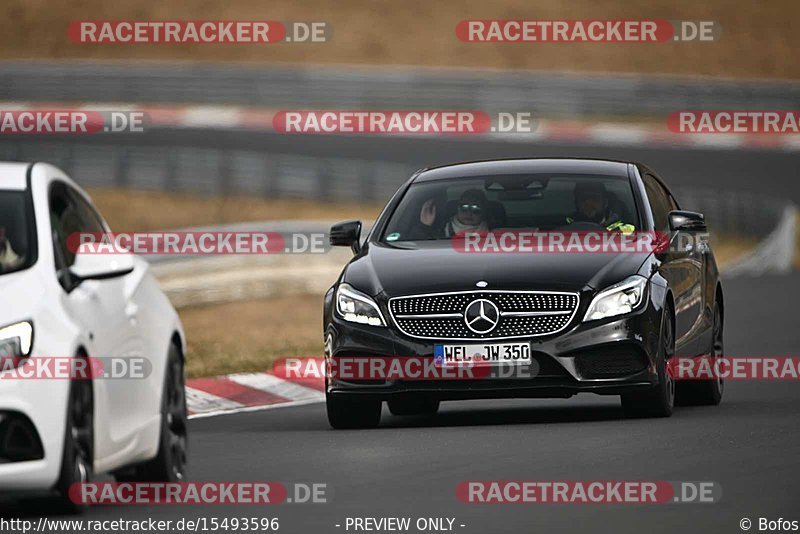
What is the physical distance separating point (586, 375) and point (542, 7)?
5207 cm

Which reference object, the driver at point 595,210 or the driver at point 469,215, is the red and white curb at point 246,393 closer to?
the driver at point 469,215

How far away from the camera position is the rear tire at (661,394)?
1254cm

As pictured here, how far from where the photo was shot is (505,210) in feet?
44.4

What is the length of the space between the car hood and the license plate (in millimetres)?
349

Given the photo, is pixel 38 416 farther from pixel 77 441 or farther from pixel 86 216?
pixel 86 216

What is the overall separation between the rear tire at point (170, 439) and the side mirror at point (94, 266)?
0.96 m

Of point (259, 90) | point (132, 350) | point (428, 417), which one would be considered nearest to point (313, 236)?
point (428, 417)

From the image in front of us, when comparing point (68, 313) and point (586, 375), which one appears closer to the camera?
A: point (68, 313)

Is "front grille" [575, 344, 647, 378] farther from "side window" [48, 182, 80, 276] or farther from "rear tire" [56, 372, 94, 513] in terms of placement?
"rear tire" [56, 372, 94, 513]

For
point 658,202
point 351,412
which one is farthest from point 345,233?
point 658,202

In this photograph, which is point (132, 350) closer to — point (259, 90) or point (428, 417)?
point (428, 417)

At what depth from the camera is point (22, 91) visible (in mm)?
48812

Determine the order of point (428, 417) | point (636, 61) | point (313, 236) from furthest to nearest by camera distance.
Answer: point (636, 61) → point (313, 236) → point (428, 417)

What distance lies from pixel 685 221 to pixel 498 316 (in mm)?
1727
